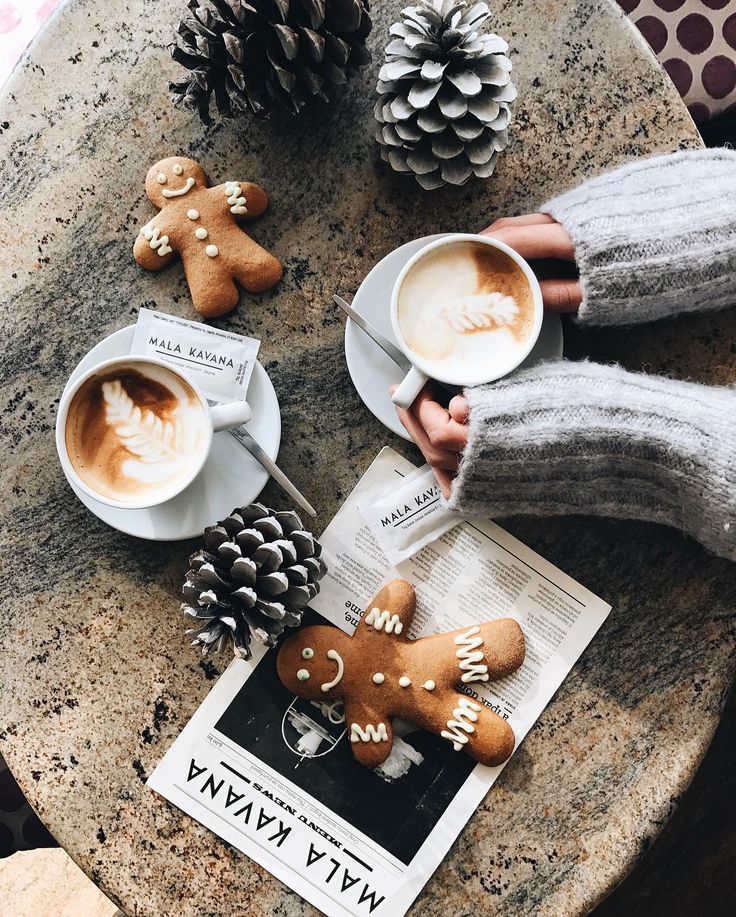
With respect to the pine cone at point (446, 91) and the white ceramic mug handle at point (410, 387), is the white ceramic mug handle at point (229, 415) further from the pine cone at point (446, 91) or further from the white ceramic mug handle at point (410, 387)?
the pine cone at point (446, 91)

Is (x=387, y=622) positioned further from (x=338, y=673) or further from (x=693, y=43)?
(x=693, y=43)

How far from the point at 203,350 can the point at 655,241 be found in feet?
1.64

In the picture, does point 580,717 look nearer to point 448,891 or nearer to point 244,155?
point 448,891

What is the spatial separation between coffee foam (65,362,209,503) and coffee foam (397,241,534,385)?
0.25 meters

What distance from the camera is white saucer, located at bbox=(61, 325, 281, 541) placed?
816mm

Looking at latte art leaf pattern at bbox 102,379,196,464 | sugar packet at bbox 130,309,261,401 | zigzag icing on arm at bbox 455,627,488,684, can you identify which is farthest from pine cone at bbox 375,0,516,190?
zigzag icing on arm at bbox 455,627,488,684

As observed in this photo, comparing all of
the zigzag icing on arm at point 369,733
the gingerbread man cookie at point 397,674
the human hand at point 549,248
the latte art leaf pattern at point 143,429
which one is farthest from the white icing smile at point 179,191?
the zigzag icing on arm at point 369,733

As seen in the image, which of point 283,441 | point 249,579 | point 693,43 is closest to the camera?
point 249,579

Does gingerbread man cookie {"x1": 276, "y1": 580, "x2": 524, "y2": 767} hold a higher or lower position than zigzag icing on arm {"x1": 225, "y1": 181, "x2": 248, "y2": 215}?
lower

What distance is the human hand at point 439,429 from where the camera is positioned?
0.78m

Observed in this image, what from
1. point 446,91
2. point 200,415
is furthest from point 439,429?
point 446,91

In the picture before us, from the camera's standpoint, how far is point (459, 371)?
0.79 meters

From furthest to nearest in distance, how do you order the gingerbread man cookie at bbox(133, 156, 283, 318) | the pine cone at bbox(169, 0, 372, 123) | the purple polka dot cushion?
the purple polka dot cushion < the gingerbread man cookie at bbox(133, 156, 283, 318) < the pine cone at bbox(169, 0, 372, 123)

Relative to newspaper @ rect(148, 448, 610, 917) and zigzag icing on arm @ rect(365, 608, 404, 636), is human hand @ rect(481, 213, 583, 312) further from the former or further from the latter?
zigzag icing on arm @ rect(365, 608, 404, 636)
